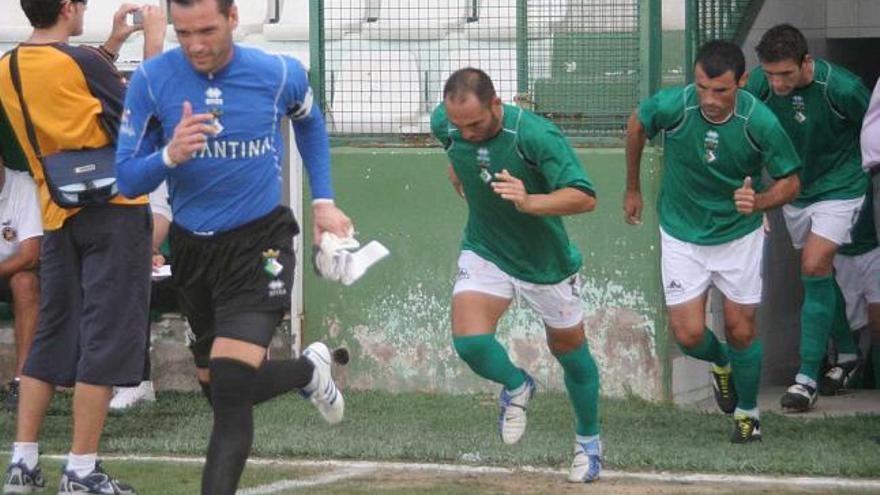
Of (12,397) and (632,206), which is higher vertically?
(632,206)

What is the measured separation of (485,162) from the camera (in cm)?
817

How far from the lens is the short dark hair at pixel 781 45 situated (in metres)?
10.1

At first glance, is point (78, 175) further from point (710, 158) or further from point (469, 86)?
point (710, 158)

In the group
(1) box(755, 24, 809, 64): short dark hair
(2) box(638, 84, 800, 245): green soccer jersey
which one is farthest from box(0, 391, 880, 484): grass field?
(1) box(755, 24, 809, 64): short dark hair

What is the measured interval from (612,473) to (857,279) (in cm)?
340

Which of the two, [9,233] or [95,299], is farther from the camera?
[9,233]

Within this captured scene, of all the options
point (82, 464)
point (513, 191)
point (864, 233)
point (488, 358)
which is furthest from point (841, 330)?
point (82, 464)

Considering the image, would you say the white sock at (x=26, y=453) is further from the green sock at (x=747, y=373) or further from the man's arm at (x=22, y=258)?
the green sock at (x=747, y=373)

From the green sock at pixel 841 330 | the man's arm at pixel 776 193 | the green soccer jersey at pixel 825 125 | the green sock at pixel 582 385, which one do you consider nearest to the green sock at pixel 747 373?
the man's arm at pixel 776 193

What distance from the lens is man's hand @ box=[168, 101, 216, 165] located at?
6.63 metres

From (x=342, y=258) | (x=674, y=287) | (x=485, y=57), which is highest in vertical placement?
(x=485, y=57)

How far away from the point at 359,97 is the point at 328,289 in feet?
3.83

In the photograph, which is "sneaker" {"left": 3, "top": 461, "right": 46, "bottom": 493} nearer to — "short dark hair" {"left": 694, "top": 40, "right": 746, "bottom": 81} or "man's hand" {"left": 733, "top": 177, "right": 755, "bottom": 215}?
"man's hand" {"left": 733, "top": 177, "right": 755, "bottom": 215}

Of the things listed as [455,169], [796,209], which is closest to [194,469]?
[455,169]
